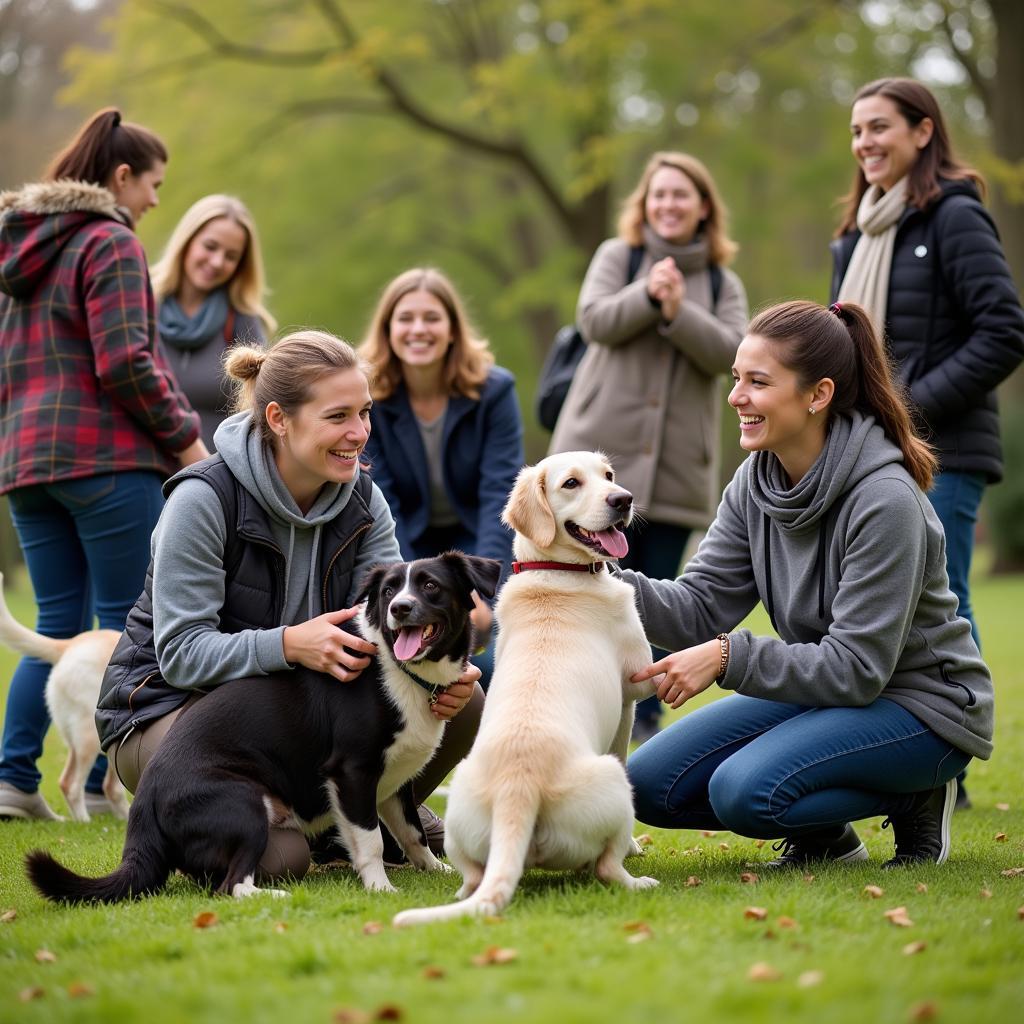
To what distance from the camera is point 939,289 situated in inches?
226

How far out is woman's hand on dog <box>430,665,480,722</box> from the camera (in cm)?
440

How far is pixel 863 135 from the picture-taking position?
5852 millimetres

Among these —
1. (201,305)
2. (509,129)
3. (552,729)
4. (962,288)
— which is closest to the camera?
(552,729)

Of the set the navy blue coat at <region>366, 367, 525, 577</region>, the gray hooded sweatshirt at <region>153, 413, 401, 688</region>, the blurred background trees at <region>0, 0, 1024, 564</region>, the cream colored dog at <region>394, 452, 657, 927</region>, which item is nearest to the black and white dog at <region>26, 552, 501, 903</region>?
the gray hooded sweatshirt at <region>153, 413, 401, 688</region>

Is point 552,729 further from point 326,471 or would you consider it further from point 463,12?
point 463,12

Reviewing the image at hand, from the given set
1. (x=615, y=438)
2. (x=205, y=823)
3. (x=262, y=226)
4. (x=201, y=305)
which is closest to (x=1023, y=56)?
(x=262, y=226)

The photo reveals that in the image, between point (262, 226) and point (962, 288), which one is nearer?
point (962, 288)

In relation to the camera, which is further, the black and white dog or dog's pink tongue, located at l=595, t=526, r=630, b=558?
dog's pink tongue, located at l=595, t=526, r=630, b=558

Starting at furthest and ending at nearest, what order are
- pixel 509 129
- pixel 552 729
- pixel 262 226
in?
pixel 262 226
pixel 509 129
pixel 552 729

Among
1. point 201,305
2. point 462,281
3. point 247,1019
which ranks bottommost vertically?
point 247,1019

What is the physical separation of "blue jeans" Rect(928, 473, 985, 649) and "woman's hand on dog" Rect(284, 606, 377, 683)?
2.68m

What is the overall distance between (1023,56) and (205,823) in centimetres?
1827

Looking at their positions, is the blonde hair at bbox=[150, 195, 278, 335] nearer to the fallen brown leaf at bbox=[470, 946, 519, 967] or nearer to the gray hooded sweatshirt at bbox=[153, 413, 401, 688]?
the gray hooded sweatshirt at bbox=[153, 413, 401, 688]

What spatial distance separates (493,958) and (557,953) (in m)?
0.16
